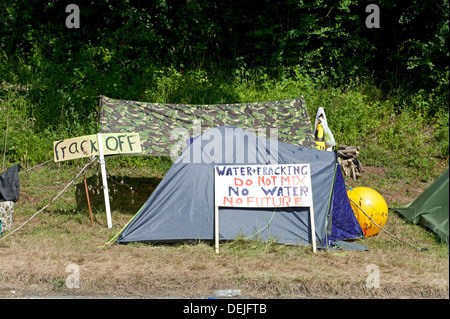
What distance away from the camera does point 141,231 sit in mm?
6664

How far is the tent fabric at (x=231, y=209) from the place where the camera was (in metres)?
6.61

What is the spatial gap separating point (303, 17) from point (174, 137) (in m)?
7.24

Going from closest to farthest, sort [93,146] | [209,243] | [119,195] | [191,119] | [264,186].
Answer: [264,186] → [209,243] → [93,146] → [191,119] → [119,195]

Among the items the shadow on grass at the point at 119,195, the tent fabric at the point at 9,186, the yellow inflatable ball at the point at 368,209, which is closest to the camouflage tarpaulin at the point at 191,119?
the shadow on grass at the point at 119,195

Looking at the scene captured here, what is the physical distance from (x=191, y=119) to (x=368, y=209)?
11.0 feet

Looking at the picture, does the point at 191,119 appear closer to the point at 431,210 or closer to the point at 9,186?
the point at 9,186

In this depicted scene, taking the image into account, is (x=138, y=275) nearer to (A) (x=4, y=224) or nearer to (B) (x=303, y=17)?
(A) (x=4, y=224)

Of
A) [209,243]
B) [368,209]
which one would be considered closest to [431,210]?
[368,209]

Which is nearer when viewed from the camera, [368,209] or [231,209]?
[231,209]

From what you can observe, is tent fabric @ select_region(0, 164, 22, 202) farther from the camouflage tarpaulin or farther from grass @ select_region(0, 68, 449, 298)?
the camouflage tarpaulin

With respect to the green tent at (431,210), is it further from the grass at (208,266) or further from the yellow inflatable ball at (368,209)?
the yellow inflatable ball at (368,209)

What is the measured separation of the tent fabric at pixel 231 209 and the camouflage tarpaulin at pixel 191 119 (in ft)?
4.88

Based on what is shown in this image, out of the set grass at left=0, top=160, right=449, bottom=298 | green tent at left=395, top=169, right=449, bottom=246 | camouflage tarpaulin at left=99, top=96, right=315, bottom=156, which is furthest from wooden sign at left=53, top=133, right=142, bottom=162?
green tent at left=395, top=169, right=449, bottom=246

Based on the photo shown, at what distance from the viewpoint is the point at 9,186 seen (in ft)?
26.0
